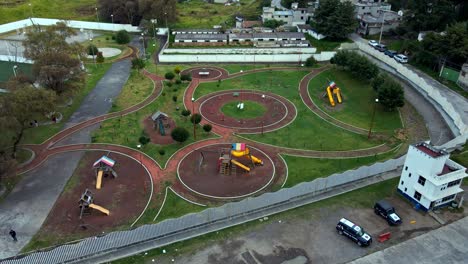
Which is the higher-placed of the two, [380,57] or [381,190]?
[380,57]

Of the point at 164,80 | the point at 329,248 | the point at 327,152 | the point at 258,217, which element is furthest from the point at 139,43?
the point at 329,248

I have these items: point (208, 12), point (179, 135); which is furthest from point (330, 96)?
point (208, 12)

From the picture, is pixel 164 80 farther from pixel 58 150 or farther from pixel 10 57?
pixel 10 57

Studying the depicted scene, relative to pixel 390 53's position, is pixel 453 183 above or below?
below

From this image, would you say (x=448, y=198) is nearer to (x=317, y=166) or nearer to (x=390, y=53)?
(x=317, y=166)

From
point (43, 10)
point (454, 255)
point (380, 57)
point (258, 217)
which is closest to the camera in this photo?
point (454, 255)

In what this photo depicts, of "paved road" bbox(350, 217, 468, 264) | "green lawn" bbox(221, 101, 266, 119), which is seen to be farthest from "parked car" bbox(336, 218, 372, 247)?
"green lawn" bbox(221, 101, 266, 119)
